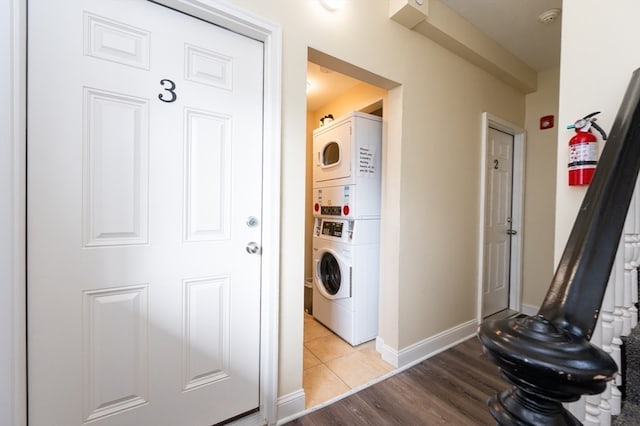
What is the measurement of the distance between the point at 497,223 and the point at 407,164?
1618 millimetres

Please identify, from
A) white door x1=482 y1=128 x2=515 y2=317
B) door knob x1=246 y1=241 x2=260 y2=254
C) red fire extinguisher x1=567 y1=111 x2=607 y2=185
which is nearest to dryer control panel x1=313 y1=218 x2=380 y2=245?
door knob x1=246 y1=241 x2=260 y2=254

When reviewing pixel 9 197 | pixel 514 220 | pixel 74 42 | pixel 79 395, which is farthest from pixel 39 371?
pixel 514 220

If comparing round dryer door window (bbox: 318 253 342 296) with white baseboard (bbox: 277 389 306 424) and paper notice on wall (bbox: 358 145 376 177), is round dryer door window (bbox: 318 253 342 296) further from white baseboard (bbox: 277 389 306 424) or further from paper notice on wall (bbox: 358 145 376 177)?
white baseboard (bbox: 277 389 306 424)

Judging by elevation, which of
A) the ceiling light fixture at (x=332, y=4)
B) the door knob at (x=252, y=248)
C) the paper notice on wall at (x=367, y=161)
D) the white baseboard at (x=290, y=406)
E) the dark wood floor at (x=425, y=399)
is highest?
the ceiling light fixture at (x=332, y=4)

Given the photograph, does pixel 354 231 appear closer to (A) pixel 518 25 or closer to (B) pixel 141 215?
(B) pixel 141 215


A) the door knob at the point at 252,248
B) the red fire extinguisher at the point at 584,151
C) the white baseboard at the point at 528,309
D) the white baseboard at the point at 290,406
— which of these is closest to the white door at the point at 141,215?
the door knob at the point at 252,248

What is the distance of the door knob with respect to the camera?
1.41 meters

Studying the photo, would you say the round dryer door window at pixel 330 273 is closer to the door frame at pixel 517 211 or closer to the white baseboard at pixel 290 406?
the white baseboard at pixel 290 406

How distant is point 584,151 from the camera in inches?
43.7

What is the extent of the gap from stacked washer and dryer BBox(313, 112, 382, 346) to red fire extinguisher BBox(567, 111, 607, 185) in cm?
132

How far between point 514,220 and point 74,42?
3.82 meters

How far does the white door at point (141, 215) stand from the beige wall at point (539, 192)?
3060mm

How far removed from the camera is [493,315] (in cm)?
291

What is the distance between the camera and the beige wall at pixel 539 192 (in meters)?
2.81
